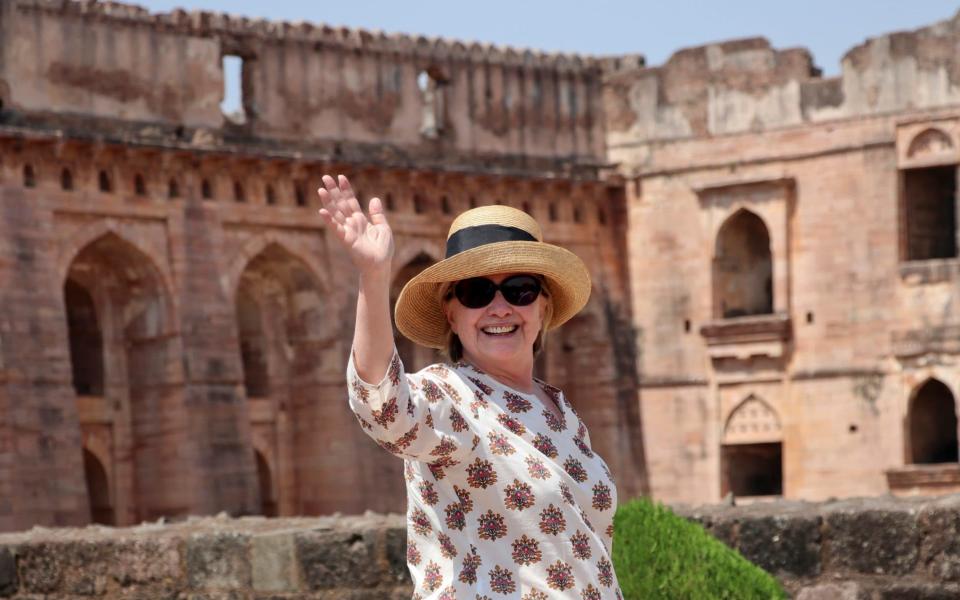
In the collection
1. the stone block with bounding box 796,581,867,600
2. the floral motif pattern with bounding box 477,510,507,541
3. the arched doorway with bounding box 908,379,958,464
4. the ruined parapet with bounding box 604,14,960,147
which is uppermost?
the ruined parapet with bounding box 604,14,960,147

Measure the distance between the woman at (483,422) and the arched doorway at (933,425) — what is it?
926 inches

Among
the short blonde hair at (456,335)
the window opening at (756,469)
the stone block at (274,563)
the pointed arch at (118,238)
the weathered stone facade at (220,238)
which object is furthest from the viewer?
the window opening at (756,469)

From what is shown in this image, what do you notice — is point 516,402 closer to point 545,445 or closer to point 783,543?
point 545,445

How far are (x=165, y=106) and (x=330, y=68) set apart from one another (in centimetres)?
260

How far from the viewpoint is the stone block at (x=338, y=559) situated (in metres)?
8.89

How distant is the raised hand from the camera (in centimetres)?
484

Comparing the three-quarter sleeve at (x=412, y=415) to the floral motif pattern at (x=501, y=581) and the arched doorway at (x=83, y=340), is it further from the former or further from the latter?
the arched doorway at (x=83, y=340)

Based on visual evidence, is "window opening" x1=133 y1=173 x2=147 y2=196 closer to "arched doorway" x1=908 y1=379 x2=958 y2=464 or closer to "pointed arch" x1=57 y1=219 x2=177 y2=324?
"pointed arch" x1=57 y1=219 x2=177 y2=324

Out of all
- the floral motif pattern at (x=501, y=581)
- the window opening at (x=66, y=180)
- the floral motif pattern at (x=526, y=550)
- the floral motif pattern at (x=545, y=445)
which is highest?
the window opening at (x=66, y=180)

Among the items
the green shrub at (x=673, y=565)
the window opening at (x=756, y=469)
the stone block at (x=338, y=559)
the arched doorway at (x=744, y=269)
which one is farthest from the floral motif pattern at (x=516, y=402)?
the arched doorway at (x=744, y=269)

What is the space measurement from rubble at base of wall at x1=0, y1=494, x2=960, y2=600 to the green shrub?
881mm

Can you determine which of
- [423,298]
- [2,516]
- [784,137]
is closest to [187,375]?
[2,516]

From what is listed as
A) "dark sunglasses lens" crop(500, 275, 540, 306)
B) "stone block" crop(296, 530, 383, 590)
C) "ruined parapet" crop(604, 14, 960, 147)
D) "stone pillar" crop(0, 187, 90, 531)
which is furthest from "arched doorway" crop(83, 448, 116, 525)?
"dark sunglasses lens" crop(500, 275, 540, 306)

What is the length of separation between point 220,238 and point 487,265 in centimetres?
2128
